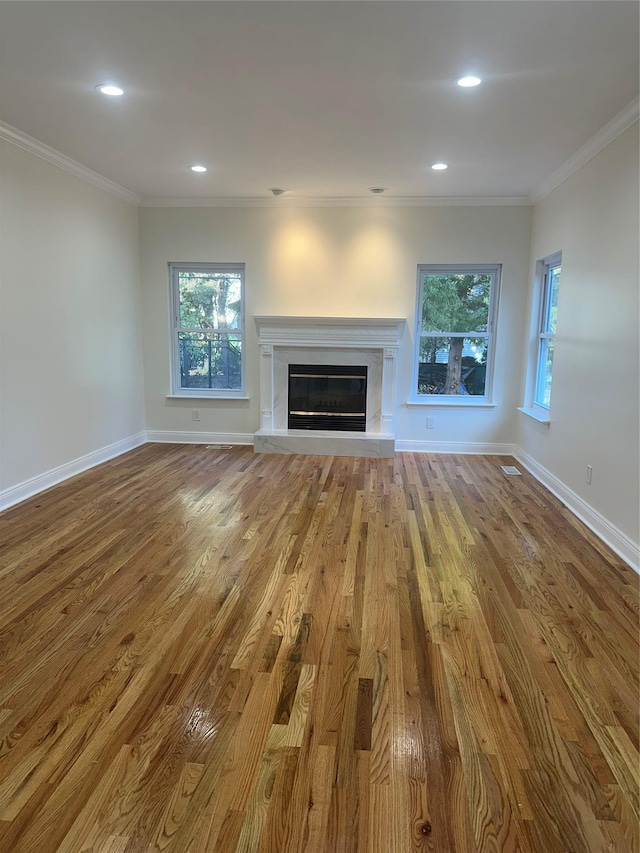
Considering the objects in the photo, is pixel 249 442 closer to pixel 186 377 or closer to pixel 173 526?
pixel 186 377

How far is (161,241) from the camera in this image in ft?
19.3

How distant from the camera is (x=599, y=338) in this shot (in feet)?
11.8

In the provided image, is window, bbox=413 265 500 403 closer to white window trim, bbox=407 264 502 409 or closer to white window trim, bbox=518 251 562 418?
white window trim, bbox=407 264 502 409

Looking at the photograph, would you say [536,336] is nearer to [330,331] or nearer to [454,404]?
[454,404]

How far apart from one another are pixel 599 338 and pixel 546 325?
1698 millimetres

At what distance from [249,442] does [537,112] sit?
13.8ft

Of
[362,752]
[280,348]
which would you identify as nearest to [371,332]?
[280,348]

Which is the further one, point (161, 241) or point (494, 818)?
point (161, 241)

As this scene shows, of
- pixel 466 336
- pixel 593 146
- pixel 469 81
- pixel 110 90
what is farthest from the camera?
pixel 466 336

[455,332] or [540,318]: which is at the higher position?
[540,318]

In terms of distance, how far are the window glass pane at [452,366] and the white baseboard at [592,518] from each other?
3.97ft

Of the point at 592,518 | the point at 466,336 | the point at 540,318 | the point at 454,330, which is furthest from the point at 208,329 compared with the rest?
the point at 592,518

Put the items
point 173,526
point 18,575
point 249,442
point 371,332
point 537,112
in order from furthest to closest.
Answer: point 249,442 < point 371,332 < point 173,526 < point 537,112 < point 18,575

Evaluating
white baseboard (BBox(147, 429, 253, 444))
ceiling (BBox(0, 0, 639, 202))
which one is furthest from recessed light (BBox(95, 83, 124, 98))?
white baseboard (BBox(147, 429, 253, 444))
